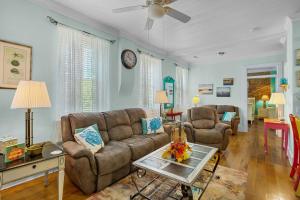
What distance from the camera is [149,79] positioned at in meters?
4.66

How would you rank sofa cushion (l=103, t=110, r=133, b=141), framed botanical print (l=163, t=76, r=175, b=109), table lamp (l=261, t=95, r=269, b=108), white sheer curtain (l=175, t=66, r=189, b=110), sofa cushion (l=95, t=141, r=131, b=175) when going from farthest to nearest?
1. table lamp (l=261, t=95, r=269, b=108)
2. white sheer curtain (l=175, t=66, r=189, b=110)
3. framed botanical print (l=163, t=76, r=175, b=109)
4. sofa cushion (l=103, t=110, r=133, b=141)
5. sofa cushion (l=95, t=141, r=131, b=175)

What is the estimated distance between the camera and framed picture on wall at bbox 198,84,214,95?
21.2ft

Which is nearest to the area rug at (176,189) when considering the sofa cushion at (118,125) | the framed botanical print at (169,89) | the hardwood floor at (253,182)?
the hardwood floor at (253,182)

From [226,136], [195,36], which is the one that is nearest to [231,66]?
[195,36]

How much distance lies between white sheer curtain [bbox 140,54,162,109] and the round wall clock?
0.41m

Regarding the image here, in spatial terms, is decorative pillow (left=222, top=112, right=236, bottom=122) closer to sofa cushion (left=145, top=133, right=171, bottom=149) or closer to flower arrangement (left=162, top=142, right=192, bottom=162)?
sofa cushion (left=145, top=133, right=171, bottom=149)

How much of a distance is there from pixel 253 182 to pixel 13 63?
3809 mm

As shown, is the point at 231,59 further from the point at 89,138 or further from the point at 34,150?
the point at 34,150

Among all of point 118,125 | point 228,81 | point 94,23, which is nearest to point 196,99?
point 228,81

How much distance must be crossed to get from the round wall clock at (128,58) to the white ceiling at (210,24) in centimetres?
43

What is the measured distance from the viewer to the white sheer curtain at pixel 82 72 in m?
2.71

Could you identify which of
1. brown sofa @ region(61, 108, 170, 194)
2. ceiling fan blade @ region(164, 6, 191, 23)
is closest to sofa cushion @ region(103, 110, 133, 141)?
brown sofa @ region(61, 108, 170, 194)

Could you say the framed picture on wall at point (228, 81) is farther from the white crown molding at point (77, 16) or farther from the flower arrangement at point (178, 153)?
the flower arrangement at point (178, 153)

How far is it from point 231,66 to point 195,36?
284 cm
